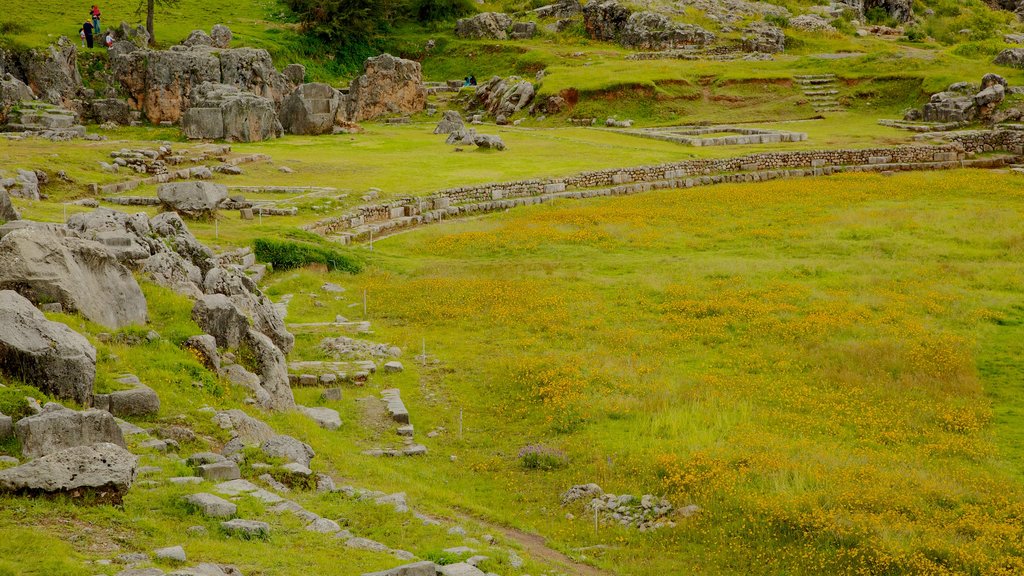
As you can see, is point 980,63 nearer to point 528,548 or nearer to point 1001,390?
point 1001,390

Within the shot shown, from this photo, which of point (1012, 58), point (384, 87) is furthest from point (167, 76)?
point (1012, 58)

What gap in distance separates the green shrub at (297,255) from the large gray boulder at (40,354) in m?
19.7

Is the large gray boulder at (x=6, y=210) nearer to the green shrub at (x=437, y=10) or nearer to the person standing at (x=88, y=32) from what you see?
the person standing at (x=88, y=32)

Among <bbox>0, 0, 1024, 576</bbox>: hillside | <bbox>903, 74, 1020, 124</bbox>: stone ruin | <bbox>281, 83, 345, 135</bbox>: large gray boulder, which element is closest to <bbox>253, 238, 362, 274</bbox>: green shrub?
<bbox>0, 0, 1024, 576</bbox>: hillside

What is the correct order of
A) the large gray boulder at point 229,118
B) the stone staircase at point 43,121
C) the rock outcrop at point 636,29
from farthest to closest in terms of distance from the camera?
the rock outcrop at point 636,29 < the large gray boulder at point 229,118 < the stone staircase at point 43,121

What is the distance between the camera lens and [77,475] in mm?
12367

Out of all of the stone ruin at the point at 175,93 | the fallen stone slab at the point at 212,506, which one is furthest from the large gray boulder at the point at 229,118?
the fallen stone slab at the point at 212,506

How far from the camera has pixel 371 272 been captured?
3575cm

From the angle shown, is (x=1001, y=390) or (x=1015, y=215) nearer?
(x=1001, y=390)

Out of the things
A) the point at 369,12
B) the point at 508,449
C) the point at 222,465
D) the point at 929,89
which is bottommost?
the point at 508,449

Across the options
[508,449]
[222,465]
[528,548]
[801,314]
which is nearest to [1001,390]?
[801,314]

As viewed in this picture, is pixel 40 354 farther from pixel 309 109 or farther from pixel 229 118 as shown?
pixel 309 109

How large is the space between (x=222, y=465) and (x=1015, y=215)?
39.1 meters

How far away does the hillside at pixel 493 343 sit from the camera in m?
14.2
